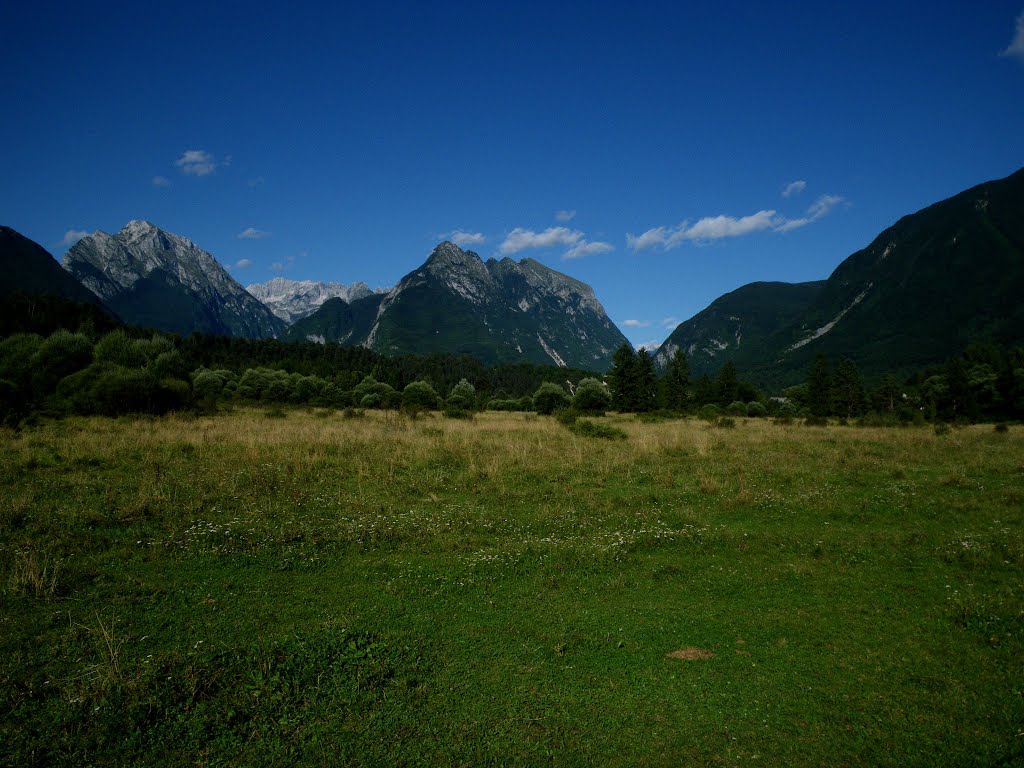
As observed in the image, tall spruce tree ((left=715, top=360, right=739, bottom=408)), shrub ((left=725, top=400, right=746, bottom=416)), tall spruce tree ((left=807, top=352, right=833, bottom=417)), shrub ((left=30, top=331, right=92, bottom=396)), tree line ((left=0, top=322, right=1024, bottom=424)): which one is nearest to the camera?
tree line ((left=0, top=322, right=1024, bottom=424))

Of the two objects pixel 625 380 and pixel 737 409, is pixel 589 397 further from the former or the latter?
pixel 737 409

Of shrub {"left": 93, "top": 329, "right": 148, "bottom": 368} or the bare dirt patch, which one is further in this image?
shrub {"left": 93, "top": 329, "right": 148, "bottom": 368}

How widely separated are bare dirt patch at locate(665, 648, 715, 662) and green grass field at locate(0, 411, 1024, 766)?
4cm

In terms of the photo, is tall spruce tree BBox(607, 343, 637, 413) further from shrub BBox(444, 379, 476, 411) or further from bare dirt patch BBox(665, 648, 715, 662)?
bare dirt patch BBox(665, 648, 715, 662)

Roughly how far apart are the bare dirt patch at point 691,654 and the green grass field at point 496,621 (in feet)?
0.14

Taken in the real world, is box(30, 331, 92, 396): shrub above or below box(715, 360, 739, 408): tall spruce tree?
above

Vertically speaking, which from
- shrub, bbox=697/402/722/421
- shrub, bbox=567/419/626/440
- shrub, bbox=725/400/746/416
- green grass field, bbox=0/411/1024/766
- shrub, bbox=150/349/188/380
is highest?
shrub, bbox=150/349/188/380

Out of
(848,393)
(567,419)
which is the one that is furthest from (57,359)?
(848,393)

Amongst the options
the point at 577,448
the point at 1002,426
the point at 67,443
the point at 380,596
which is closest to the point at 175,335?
the point at 67,443

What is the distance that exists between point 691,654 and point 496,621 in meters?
2.92

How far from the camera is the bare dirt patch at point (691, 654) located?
693cm

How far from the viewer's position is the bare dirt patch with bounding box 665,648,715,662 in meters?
6.93

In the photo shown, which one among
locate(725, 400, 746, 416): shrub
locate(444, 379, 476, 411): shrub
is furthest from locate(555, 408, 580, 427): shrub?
locate(725, 400, 746, 416): shrub

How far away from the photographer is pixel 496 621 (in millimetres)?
7816
